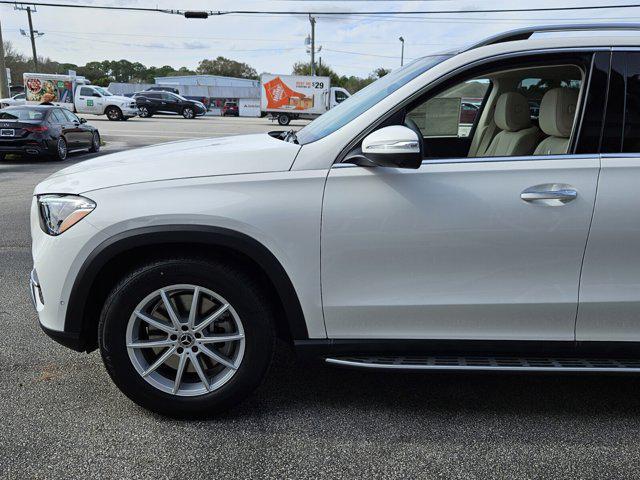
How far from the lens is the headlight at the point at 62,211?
8.65ft

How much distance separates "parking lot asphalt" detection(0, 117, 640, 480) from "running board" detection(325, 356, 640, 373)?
327mm

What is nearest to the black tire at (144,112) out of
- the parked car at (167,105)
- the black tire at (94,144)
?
the parked car at (167,105)

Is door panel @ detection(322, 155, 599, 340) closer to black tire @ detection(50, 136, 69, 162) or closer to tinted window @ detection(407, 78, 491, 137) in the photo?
tinted window @ detection(407, 78, 491, 137)

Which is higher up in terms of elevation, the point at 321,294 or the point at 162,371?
the point at 321,294

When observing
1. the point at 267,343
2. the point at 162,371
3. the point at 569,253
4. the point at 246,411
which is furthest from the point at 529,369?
the point at 162,371

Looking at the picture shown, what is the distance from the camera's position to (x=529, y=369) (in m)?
2.66

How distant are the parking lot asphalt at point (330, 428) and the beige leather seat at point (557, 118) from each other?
121cm

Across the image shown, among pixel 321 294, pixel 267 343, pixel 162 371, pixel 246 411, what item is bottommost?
pixel 246 411

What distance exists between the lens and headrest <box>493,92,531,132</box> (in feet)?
11.2

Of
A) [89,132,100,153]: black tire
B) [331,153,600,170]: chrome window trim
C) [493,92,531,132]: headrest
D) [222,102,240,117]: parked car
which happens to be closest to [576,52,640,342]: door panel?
[331,153,600,170]: chrome window trim

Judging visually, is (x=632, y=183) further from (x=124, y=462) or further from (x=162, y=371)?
(x=124, y=462)

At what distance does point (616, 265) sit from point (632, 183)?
1.23 feet

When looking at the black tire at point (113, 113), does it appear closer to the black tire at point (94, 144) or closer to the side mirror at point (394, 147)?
the black tire at point (94, 144)

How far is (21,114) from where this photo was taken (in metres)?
14.0
